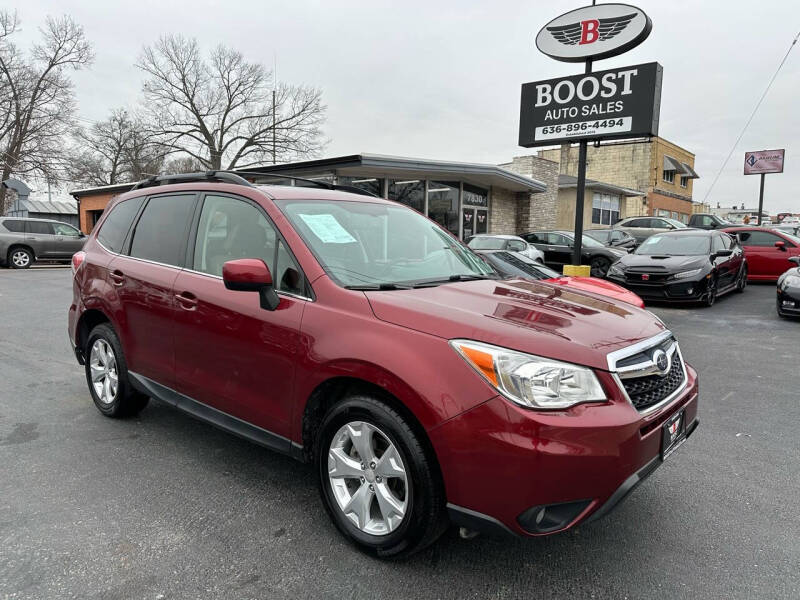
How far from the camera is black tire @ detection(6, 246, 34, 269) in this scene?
17.7 meters

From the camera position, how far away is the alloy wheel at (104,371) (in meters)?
4.07

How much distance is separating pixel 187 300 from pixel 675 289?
377 inches

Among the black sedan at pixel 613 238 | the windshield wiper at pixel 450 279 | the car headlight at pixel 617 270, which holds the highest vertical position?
the black sedan at pixel 613 238

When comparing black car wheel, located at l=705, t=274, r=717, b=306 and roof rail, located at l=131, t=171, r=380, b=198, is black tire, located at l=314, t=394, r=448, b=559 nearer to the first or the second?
roof rail, located at l=131, t=171, r=380, b=198

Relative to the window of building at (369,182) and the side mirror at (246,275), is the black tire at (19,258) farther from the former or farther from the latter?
the side mirror at (246,275)

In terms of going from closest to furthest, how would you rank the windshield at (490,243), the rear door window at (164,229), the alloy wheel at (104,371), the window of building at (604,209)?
1. the rear door window at (164,229)
2. the alloy wheel at (104,371)
3. the windshield at (490,243)
4. the window of building at (604,209)

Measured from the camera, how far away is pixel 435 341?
7.27 feet

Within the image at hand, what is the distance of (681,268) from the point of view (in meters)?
10.2

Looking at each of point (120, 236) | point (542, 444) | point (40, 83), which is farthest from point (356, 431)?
point (40, 83)

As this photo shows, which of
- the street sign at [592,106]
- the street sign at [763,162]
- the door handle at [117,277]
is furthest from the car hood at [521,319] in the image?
the street sign at [763,162]

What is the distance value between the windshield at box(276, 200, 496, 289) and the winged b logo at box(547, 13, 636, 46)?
9450mm

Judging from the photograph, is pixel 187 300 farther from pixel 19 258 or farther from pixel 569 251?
pixel 19 258

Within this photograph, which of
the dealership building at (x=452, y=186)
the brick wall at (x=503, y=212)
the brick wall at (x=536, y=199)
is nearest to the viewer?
the dealership building at (x=452, y=186)

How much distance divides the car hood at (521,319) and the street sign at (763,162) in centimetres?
3893
